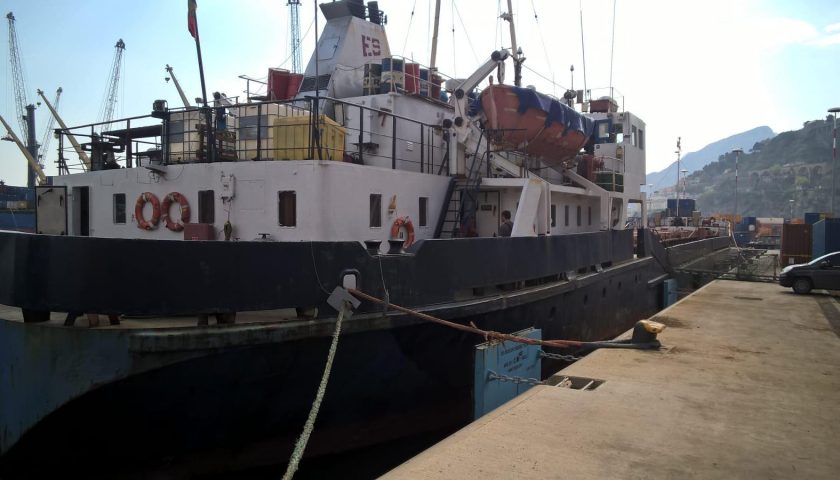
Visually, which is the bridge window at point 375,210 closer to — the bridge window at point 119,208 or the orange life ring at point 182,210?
the orange life ring at point 182,210

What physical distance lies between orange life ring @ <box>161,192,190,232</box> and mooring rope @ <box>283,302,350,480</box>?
3.48m

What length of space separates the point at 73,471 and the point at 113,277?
1774mm

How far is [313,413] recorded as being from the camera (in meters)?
4.59

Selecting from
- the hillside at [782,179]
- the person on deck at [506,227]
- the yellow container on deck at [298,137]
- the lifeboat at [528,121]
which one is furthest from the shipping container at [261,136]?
the hillside at [782,179]

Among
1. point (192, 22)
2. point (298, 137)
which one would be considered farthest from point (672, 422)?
point (192, 22)

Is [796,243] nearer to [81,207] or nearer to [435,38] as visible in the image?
[435,38]

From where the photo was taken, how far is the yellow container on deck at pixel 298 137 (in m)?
7.65

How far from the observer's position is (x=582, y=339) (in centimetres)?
1140

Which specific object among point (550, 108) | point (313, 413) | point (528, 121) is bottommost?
point (313, 413)

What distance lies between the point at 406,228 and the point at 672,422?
463cm

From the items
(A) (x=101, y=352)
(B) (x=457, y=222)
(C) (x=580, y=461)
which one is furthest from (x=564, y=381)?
(A) (x=101, y=352)

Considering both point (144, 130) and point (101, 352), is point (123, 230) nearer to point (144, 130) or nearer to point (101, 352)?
point (144, 130)

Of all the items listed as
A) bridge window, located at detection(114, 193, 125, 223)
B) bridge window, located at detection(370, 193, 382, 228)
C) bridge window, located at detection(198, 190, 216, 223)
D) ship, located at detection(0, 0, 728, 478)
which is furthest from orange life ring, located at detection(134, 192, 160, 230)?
bridge window, located at detection(370, 193, 382, 228)

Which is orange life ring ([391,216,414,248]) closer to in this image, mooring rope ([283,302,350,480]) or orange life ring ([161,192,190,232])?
mooring rope ([283,302,350,480])
